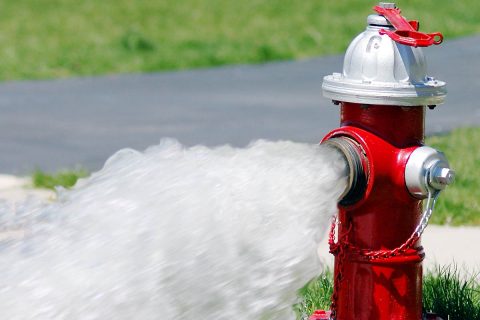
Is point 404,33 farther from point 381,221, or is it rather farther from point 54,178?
point 54,178

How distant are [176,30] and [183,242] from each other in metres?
11.6

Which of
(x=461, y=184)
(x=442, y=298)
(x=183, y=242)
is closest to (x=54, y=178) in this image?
(x=461, y=184)

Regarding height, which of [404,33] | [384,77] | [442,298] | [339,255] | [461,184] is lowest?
[461,184]

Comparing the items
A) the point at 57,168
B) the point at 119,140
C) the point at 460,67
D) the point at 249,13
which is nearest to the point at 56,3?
the point at 249,13

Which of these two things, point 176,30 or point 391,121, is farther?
point 176,30

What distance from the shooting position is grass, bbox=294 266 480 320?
149 inches

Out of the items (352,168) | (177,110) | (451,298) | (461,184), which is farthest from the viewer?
(177,110)

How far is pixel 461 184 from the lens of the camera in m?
6.25

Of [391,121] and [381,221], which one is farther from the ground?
[391,121]

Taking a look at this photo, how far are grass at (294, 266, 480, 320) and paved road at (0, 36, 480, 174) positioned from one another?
11.3ft

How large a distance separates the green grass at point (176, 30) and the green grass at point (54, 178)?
5078 mm

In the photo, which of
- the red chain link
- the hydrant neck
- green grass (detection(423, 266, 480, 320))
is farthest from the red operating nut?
green grass (detection(423, 266, 480, 320))

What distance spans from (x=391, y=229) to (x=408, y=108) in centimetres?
34

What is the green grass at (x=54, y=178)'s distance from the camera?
20.9 feet
